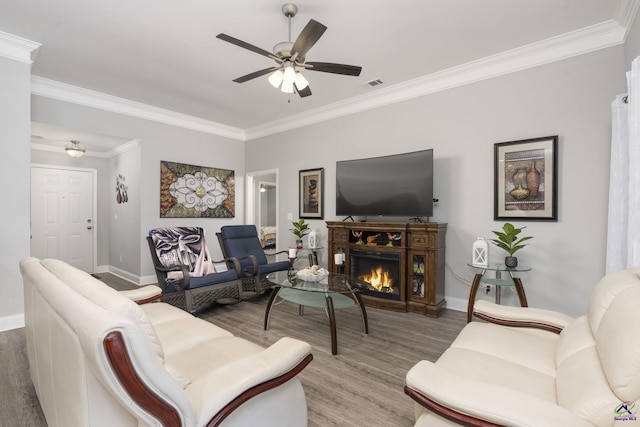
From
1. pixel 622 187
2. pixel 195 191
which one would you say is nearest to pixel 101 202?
pixel 195 191

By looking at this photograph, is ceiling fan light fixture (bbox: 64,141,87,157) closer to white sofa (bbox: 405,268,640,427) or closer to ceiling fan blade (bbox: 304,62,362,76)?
ceiling fan blade (bbox: 304,62,362,76)

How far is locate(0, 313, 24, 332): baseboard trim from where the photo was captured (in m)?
3.07

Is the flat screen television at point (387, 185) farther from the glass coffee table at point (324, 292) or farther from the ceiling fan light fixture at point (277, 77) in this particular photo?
the ceiling fan light fixture at point (277, 77)

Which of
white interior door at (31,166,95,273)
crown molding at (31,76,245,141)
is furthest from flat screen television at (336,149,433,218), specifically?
white interior door at (31,166,95,273)

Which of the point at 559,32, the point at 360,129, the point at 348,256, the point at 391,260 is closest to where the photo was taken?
the point at 559,32

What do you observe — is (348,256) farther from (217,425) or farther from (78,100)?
(78,100)

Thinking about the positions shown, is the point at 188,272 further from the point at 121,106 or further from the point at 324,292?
the point at 121,106

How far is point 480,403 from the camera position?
3.22 ft

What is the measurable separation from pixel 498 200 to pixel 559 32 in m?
1.70

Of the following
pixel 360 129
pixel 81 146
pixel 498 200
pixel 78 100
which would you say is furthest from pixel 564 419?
pixel 81 146

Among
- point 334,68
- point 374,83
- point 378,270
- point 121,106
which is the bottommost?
point 378,270

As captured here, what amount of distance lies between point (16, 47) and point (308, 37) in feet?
10.4

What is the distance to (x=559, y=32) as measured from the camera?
2.95 m

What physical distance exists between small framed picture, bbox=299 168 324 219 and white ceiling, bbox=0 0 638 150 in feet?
4.87
